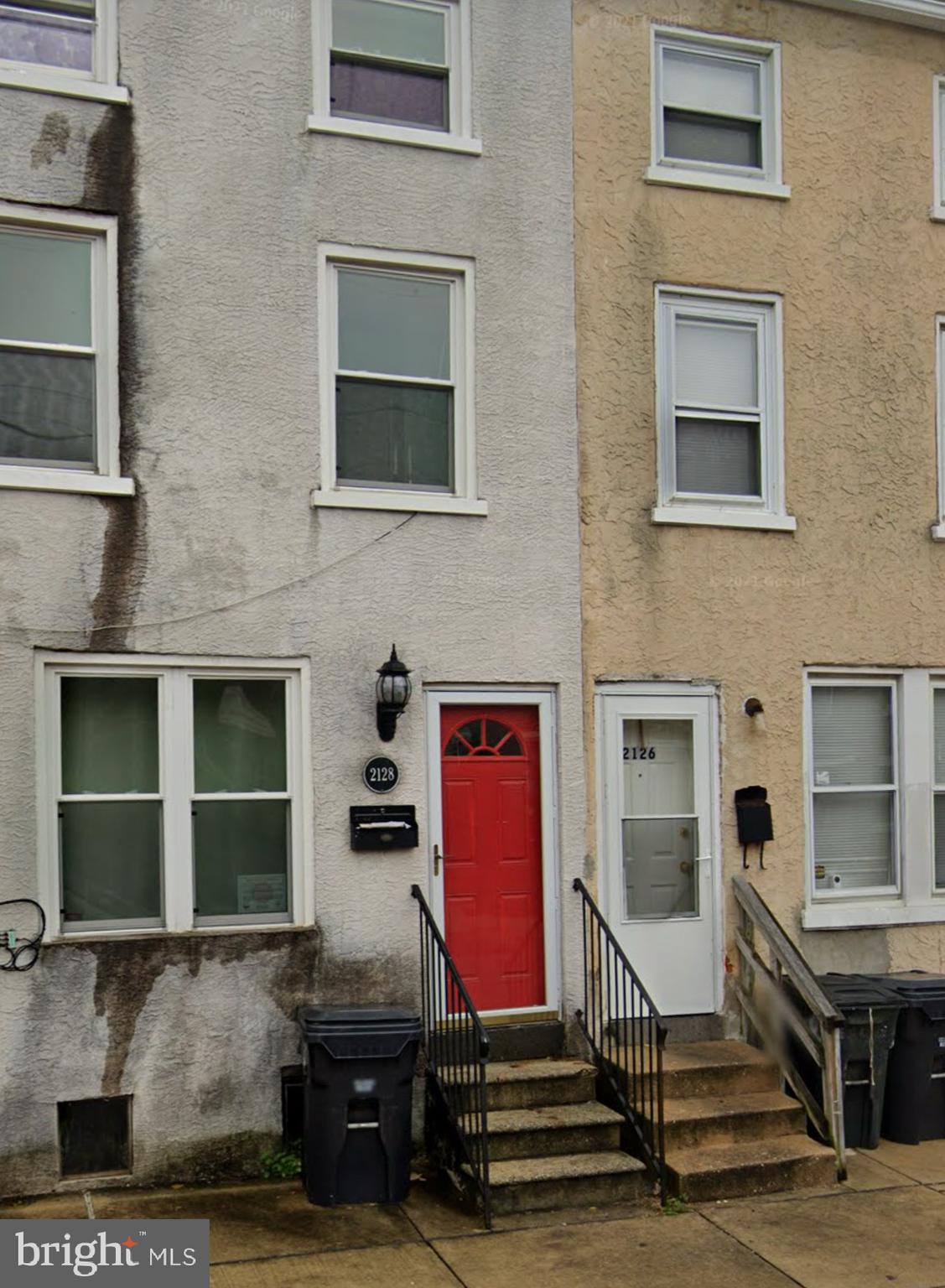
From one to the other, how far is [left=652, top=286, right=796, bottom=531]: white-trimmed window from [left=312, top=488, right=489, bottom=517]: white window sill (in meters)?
1.48

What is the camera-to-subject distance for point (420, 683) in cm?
868

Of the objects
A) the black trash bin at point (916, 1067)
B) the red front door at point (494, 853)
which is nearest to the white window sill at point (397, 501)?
the red front door at point (494, 853)

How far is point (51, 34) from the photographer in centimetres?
827

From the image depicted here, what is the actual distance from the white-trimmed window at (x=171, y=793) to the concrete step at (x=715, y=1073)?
101 inches

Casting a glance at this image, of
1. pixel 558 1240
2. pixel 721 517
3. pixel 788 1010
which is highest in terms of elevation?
pixel 721 517

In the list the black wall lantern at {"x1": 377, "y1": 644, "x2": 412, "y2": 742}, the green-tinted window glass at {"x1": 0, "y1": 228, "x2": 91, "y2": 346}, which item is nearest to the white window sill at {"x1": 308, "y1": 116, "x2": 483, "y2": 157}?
the green-tinted window glass at {"x1": 0, "y1": 228, "x2": 91, "y2": 346}

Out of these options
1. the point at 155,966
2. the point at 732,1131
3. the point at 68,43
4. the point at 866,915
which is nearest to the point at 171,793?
the point at 155,966

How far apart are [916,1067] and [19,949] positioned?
18.5 ft

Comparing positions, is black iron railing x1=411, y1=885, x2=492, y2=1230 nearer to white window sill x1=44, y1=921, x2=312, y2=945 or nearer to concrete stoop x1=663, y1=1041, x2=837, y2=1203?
white window sill x1=44, y1=921, x2=312, y2=945

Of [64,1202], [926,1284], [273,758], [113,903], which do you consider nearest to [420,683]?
[273,758]

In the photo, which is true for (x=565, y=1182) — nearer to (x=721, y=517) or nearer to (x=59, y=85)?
(x=721, y=517)

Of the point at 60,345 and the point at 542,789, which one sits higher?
the point at 60,345

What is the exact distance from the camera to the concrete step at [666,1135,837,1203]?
7.83 metres

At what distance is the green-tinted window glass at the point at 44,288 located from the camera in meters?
8.09
